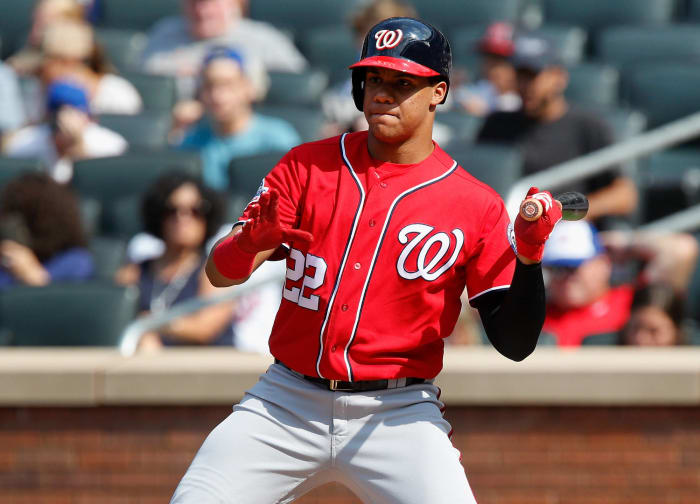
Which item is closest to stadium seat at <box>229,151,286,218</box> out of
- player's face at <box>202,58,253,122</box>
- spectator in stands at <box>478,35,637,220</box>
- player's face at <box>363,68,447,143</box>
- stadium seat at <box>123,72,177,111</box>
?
player's face at <box>202,58,253,122</box>

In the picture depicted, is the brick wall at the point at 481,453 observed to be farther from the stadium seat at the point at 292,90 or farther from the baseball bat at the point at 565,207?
the stadium seat at the point at 292,90

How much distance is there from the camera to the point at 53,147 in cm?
665

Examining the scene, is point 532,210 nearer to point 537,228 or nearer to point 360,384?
point 537,228

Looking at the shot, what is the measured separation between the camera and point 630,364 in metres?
4.56

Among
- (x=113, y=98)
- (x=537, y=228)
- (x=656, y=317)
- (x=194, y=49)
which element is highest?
(x=194, y=49)

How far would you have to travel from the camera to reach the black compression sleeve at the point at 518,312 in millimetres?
2875

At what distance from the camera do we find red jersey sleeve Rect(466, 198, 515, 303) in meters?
2.98

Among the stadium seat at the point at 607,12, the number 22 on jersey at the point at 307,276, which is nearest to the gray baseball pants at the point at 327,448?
the number 22 on jersey at the point at 307,276

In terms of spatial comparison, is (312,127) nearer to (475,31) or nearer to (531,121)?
(531,121)

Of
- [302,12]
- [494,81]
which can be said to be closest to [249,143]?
[494,81]

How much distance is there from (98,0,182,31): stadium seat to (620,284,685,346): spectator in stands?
4838 mm

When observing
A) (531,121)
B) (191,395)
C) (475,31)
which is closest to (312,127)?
(531,121)

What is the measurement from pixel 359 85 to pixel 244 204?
2.80 metres

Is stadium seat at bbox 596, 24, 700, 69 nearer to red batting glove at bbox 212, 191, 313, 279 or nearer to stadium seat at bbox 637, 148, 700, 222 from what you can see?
stadium seat at bbox 637, 148, 700, 222
